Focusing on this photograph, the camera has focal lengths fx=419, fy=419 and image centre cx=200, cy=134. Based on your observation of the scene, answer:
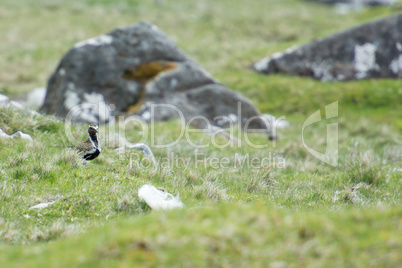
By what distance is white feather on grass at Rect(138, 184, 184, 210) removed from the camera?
5.69 m

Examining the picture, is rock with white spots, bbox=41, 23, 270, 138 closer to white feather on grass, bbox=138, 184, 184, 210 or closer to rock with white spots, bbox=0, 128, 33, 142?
rock with white spots, bbox=0, 128, 33, 142

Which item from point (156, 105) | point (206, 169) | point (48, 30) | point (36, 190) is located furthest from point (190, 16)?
point (36, 190)

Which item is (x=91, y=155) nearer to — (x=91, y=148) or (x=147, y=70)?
(x=91, y=148)

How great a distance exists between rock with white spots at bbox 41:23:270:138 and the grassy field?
1426 millimetres

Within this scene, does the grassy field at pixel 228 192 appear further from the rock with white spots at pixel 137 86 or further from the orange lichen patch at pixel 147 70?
the orange lichen patch at pixel 147 70

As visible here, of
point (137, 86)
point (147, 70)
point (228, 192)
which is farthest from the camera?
point (147, 70)

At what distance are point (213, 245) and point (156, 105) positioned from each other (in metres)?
9.57

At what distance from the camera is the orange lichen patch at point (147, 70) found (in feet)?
45.2

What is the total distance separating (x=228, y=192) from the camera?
7.09m

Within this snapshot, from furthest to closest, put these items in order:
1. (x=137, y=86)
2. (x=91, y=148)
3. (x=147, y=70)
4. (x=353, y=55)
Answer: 1. (x=353, y=55)
2. (x=147, y=70)
3. (x=137, y=86)
4. (x=91, y=148)

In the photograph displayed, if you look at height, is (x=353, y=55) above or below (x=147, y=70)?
above

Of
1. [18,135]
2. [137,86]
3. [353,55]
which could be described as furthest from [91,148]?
[353,55]

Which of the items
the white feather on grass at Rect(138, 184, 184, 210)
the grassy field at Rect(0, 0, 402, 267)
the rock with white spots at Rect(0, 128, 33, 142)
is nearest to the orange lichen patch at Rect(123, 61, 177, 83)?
the grassy field at Rect(0, 0, 402, 267)

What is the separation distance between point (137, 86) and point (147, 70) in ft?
2.29
